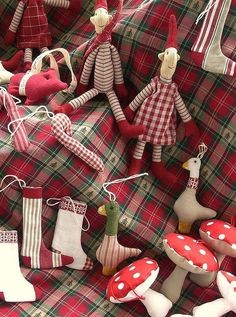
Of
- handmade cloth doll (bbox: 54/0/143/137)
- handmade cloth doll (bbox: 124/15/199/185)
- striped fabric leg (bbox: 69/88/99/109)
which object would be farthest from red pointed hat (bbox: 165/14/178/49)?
striped fabric leg (bbox: 69/88/99/109)

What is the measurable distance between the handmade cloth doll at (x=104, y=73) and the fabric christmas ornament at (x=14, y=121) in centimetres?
12

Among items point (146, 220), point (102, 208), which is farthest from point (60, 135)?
point (146, 220)

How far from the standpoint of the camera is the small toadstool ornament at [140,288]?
1.18 metres

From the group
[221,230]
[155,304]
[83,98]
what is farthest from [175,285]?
[83,98]

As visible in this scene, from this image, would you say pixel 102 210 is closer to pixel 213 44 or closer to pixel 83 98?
pixel 83 98

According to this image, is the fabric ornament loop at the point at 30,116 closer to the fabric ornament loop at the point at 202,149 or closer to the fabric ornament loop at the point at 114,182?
the fabric ornament loop at the point at 114,182

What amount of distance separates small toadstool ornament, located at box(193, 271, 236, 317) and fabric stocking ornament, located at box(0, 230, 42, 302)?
1.34 feet

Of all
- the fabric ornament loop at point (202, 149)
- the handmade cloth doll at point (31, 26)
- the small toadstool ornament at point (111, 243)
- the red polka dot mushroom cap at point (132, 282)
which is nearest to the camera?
the red polka dot mushroom cap at point (132, 282)

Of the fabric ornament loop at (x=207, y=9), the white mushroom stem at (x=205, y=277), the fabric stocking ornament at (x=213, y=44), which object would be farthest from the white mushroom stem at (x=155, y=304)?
the fabric ornament loop at (x=207, y=9)

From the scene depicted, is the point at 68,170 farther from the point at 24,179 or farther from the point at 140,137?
the point at 140,137

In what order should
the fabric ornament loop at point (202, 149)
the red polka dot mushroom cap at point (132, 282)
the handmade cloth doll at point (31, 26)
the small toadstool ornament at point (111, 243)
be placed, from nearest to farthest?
1. the red polka dot mushroom cap at point (132, 282)
2. the small toadstool ornament at point (111, 243)
3. the fabric ornament loop at point (202, 149)
4. the handmade cloth doll at point (31, 26)

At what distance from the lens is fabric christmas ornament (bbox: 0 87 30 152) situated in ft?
4.19

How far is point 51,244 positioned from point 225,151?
54 centimetres

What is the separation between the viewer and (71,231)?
1319 mm
